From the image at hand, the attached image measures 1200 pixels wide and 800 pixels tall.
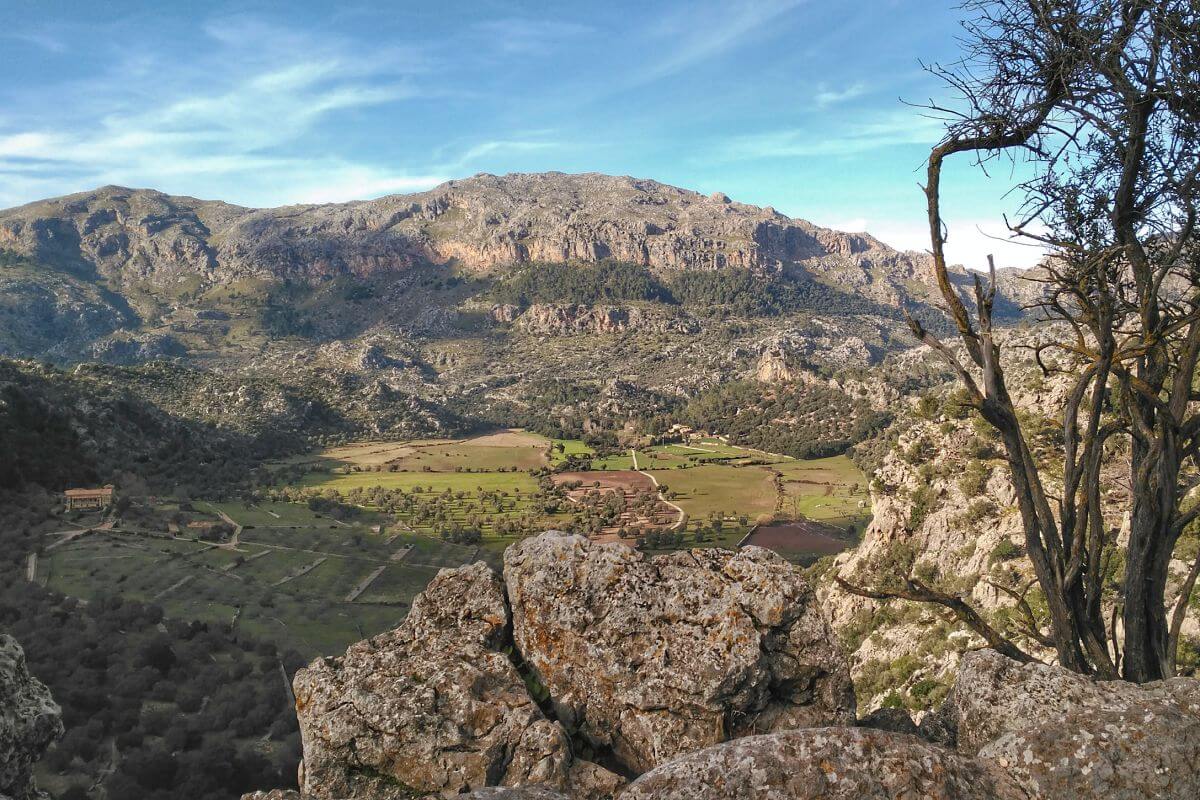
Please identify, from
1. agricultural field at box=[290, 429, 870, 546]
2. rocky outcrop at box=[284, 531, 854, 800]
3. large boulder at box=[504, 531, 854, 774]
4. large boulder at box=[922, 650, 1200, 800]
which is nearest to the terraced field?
agricultural field at box=[290, 429, 870, 546]

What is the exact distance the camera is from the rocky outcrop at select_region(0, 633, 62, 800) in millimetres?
6715

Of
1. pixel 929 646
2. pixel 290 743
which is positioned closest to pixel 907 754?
pixel 290 743

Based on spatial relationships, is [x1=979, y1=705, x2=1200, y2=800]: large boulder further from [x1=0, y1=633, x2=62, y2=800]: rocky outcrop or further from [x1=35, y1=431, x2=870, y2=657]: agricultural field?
[x1=35, y1=431, x2=870, y2=657]: agricultural field

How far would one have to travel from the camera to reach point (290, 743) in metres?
19.9

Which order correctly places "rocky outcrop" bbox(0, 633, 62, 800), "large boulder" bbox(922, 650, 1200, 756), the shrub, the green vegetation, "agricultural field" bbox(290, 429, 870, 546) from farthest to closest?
the green vegetation < "agricultural field" bbox(290, 429, 870, 546) < the shrub < "rocky outcrop" bbox(0, 633, 62, 800) < "large boulder" bbox(922, 650, 1200, 756)

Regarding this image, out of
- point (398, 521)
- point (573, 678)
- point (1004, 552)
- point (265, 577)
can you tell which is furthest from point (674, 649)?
point (398, 521)

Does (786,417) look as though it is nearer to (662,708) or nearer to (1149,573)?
(1149,573)

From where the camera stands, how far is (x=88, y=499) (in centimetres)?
4575

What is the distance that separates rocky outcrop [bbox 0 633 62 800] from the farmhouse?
4596 cm

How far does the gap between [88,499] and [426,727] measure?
5203 cm

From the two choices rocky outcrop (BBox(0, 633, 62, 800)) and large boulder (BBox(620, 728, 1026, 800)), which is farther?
rocky outcrop (BBox(0, 633, 62, 800))

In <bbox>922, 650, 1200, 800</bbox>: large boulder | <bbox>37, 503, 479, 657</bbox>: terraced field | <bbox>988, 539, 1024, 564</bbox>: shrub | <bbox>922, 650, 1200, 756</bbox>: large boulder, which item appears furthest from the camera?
<bbox>37, 503, 479, 657</bbox>: terraced field

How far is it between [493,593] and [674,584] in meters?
2.22

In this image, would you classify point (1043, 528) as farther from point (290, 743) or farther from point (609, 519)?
point (609, 519)
